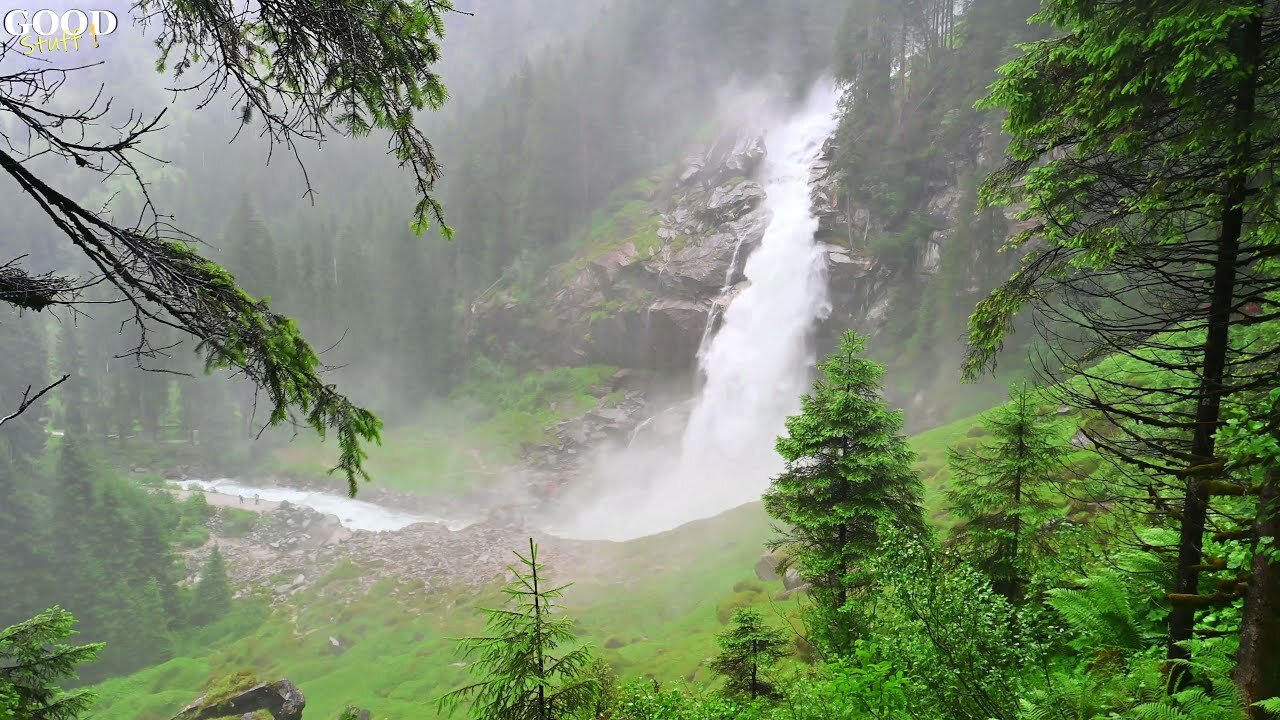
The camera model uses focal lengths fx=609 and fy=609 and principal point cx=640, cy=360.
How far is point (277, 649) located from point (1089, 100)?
31.7 m

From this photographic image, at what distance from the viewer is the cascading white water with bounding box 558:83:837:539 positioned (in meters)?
35.3

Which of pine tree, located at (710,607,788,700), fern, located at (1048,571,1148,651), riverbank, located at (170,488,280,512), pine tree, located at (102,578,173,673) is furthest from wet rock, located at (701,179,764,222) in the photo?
Result: fern, located at (1048,571,1148,651)

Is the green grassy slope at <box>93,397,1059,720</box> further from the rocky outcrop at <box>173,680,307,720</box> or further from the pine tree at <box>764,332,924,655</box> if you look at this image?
the pine tree at <box>764,332,924,655</box>

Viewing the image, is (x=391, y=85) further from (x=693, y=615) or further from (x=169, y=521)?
(x=169, y=521)

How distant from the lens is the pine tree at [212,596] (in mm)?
29094

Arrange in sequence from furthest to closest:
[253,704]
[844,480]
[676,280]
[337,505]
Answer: [676,280] < [337,505] < [253,704] < [844,480]

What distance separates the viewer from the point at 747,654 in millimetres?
9352

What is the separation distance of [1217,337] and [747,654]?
7.18 meters

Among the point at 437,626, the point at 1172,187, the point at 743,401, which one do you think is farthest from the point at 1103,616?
the point at 743,401

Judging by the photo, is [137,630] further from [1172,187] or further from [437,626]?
[1172,187]

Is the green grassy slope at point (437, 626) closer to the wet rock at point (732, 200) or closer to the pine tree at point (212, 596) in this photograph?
the pine tree at point (212, 596)

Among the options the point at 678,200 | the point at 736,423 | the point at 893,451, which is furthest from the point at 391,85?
the point at 678,200

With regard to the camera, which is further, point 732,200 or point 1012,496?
point 732,200

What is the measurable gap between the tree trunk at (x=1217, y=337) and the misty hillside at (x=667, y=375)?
3 centimetres
